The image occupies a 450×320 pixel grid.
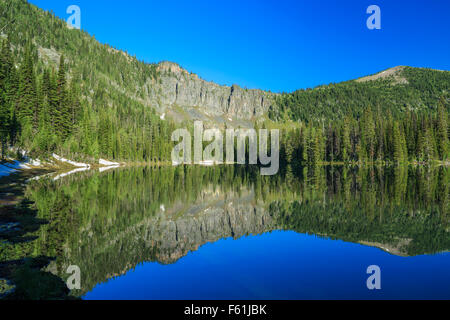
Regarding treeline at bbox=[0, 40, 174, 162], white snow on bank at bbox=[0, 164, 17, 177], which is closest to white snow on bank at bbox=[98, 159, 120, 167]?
treeline at bbox=[0, 40, 174, 162]

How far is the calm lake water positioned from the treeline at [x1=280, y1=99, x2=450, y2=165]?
80.2m

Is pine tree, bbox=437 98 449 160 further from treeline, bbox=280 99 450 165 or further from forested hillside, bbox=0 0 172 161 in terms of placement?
forested hillside, bbox=0 0 172 161

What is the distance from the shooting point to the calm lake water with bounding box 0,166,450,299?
988cm

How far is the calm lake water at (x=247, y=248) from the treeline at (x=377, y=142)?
80155 millimetres

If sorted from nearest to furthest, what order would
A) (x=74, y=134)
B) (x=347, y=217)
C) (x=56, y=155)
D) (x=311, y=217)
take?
(x=347, y=217) → (x=311, y=217) → (x=56, y=155) → (x=74, y=134)

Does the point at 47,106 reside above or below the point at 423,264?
above

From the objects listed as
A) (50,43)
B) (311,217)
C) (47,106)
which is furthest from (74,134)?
(50,43)

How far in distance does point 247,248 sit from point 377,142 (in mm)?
103331

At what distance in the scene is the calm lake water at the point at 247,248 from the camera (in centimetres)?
988

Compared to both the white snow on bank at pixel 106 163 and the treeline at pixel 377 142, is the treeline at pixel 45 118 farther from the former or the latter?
the treeline at pixel 377 142

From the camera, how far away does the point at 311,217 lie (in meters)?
21.9

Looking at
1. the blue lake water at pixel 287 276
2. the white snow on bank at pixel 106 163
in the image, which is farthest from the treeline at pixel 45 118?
the blue lake water at pixel 287 276
